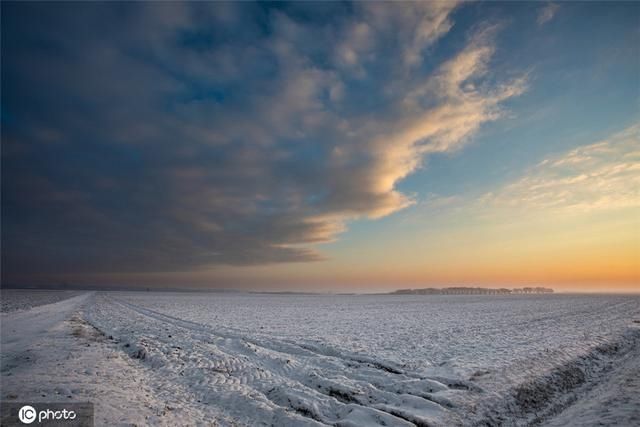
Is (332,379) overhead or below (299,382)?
overhead

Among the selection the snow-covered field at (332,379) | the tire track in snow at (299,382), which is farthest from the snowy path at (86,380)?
the tire track in snow at (299,382)

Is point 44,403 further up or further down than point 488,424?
further up

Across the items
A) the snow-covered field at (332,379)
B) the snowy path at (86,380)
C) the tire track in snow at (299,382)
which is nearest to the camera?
the snowy path at (86,380)

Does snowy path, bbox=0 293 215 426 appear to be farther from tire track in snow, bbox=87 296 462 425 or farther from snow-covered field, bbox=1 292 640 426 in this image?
tire track in snow, bbox=87 296 462 425

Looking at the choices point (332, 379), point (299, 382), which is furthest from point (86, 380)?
point (332, 379)

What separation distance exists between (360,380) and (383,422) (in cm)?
340

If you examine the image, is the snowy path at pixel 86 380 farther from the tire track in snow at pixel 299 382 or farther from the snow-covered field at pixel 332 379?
the tire track in snow at pixel 299 382

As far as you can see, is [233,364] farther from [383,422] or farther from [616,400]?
[616,400]

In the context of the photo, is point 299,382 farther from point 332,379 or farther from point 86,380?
point 86,380

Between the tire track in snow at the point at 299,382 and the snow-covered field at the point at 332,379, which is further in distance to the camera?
the tire track in snow at the point at 299,382

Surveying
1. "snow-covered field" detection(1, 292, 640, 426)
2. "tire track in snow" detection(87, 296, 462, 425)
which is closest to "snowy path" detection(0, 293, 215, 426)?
"snow-covered field" detection(1, 292, 640, 426)

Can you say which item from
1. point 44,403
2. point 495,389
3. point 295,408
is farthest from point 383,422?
point 44,403

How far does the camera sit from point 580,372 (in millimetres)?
13547

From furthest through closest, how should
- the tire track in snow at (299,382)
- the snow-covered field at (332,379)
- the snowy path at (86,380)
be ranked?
1. the tire track in snow at (299,382)
2. the snow-covered field at (332,379)
3. the snowy path at (86,380)
